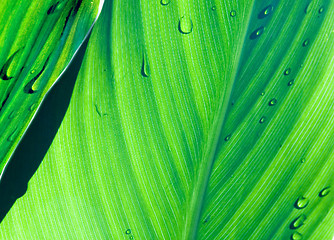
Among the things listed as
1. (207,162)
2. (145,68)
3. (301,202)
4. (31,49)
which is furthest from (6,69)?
(301,202)

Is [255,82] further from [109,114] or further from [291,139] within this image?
[109,114]

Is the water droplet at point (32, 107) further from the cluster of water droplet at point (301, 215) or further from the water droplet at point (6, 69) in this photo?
the cluster of water droplet at point (301, 215)

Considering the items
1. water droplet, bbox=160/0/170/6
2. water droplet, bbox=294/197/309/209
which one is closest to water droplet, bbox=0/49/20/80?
water droplet, bbox=160/0/170/6

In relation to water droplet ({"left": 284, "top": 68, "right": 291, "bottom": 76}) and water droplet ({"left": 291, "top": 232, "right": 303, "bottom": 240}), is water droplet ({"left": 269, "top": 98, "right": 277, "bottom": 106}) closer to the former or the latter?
water droplet ({"left": 284, "top": 68, "right": 291, "bottom": 76})

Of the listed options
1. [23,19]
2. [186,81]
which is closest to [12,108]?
[23,19]

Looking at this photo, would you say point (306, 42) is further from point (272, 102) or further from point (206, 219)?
point (206, 219)

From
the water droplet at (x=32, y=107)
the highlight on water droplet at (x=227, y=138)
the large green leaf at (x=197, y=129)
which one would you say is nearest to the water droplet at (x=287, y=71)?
the large green leaf at (x=197, y=129)
